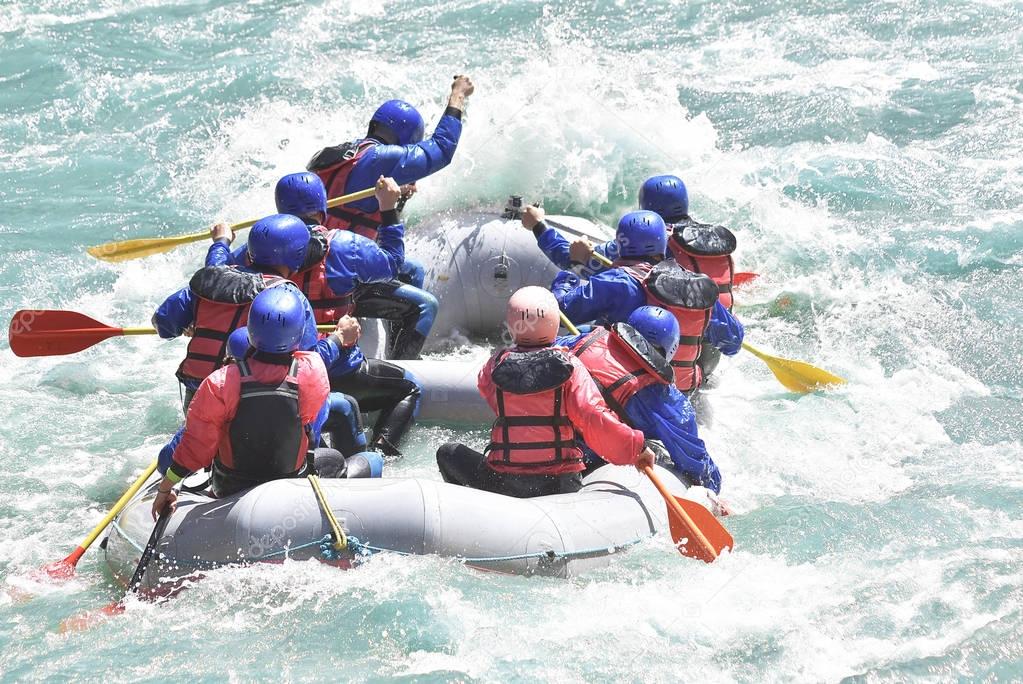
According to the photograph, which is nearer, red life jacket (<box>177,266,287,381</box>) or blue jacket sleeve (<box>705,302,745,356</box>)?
red life jacket (<box>177,266,287,381</box>)

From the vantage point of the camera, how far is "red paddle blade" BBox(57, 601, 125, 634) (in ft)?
18.2

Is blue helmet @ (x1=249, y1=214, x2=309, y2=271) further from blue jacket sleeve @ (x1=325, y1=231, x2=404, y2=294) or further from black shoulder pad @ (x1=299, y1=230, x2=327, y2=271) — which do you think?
blue jacket sleeve @ (x1=325, y1=231, x2=404, y2=294)

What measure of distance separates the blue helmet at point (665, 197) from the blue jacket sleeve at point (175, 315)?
2985 mm

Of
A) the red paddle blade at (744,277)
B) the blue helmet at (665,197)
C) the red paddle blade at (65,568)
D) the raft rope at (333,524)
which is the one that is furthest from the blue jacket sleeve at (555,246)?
the red paddle blade at (65,568)

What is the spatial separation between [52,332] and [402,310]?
215 cm

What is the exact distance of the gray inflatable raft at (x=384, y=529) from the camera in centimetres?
547

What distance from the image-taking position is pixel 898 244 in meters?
10.7

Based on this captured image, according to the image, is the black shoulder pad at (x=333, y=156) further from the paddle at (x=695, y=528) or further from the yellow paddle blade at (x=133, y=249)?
the paddle at (x=695, y=528)

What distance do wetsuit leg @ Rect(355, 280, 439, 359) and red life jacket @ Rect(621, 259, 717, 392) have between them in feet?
5.17

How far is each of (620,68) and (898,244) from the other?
4.43 m

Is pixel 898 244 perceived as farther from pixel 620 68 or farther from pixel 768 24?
pixel 768 24

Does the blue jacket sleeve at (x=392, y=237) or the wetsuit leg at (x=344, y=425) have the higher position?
the blue jacket sleeve at (x=392, y=237)

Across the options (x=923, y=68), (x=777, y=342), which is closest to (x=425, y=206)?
(x=777, y=342)

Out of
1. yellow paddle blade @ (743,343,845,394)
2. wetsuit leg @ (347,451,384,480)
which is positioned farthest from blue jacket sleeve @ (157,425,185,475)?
yellow paddle blade @ (743,343,845,394)
